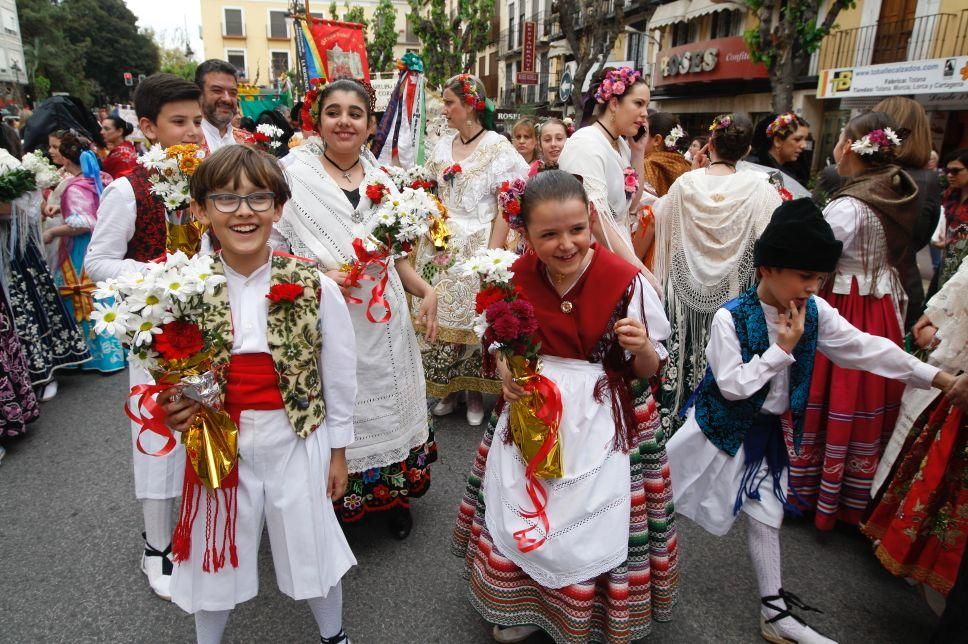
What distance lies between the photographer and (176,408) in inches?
69.9

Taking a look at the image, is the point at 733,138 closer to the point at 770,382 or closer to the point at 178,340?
the point at 770,382

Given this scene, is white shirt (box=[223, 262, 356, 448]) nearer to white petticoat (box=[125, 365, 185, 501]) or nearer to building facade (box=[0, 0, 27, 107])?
white petticoat (box=[125, 365, 185, 501])

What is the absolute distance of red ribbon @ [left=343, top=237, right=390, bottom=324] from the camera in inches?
104

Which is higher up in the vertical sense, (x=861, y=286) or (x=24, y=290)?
(x=861, y=286)

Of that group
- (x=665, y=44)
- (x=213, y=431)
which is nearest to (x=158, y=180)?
(x=213, y=431)

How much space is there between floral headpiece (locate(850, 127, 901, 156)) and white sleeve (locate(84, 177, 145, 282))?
11.2ft

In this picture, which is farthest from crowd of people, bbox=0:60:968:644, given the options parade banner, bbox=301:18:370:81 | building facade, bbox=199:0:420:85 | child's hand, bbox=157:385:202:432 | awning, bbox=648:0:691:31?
building facade, bbox=199:0:420:85

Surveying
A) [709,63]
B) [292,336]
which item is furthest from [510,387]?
[709,63]

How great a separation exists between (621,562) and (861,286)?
2072mm

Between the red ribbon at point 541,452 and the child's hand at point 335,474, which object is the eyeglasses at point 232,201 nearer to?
the child's hand at point 335,474

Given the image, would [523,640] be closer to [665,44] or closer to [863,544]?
[863,544]

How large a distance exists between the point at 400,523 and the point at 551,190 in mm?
1941

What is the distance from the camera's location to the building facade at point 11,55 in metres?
29.0

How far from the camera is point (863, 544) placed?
3.14 metres
